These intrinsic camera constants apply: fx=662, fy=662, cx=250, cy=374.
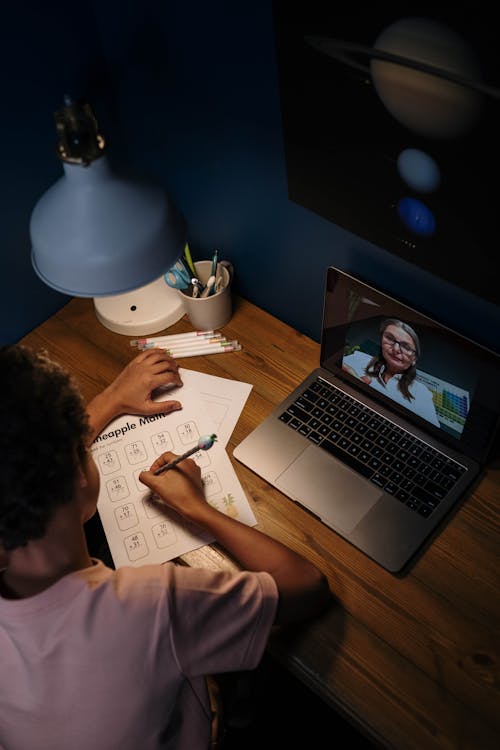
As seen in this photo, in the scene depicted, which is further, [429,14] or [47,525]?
[47,525]

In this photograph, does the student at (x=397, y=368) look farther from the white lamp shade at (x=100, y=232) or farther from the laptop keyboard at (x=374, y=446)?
the white lamp shade at (x=100, y=232)

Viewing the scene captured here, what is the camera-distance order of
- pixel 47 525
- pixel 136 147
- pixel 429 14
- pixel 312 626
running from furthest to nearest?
pixel 136 147 < pixel 312 626 < pixel 47 525 < pixel 429 14

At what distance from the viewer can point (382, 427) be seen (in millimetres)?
1187

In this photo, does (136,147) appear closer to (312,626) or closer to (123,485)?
(123,485)

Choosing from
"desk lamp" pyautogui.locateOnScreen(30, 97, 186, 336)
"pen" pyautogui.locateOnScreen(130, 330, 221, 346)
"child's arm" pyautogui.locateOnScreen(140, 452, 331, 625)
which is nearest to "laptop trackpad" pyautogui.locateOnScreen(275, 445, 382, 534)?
"child's arm" pyautogui.locateOnScreen(140, 452, 331, 625)

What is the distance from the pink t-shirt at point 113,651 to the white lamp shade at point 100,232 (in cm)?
40

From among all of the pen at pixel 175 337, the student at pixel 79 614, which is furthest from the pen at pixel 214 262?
the student at pixel 79 614

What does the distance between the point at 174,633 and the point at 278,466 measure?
38 cm

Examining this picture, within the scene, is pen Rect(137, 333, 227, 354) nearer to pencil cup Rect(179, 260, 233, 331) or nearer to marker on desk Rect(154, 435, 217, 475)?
pencil cup Rect(179, 260, 233, 331)

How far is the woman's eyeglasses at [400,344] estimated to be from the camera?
3.60 ft

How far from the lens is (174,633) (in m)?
0.89

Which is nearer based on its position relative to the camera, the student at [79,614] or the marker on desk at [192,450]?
the student at [79,614]

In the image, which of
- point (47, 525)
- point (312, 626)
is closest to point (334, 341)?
point (312, 626)

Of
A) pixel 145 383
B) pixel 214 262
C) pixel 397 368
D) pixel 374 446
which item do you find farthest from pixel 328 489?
pixel 214 262
